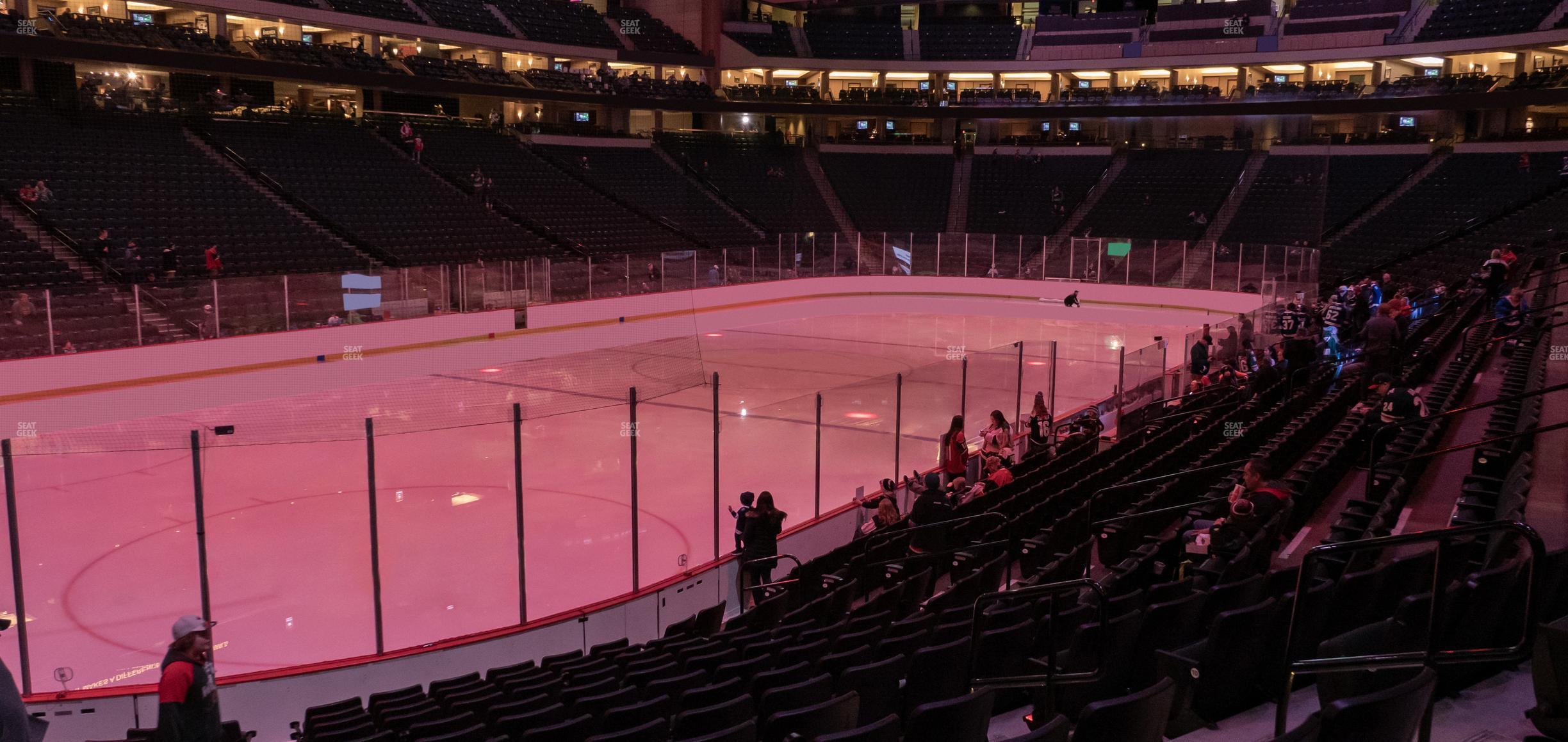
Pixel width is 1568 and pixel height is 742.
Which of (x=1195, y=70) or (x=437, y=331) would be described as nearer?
(x=437, y=331)

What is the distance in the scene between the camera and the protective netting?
8.90 meters

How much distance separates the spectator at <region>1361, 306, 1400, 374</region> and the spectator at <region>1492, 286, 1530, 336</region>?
1141 millimetres

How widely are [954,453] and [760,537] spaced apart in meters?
3.37

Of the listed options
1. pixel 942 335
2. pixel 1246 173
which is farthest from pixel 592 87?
pixel 1246 173

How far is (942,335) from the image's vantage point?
28281mm

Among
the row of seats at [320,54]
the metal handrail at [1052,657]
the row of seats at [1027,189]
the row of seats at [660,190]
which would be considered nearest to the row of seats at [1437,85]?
the row of seats at [1027,189]

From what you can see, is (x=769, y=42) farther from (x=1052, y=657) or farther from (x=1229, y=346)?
(x=1052, y=657)

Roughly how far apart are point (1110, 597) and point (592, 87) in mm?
36681

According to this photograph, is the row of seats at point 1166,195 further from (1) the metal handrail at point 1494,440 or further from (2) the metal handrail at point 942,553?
(1) the metal handrail at point 1494,440

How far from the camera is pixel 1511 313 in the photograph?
14.0 metres

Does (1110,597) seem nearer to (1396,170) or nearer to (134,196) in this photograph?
(134,196)

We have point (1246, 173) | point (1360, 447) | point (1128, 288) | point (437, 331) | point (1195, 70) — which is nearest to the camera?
point (1360, 447)

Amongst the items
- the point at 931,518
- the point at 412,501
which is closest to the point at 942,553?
the point at 931,518

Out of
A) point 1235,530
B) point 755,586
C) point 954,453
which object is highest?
point 1235,530
